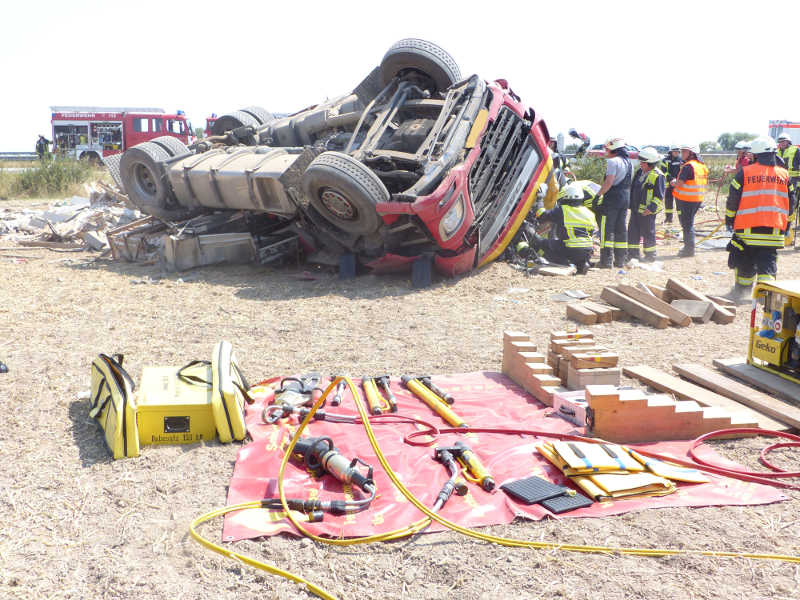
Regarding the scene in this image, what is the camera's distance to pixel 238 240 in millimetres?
8797

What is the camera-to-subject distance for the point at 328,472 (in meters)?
3.40

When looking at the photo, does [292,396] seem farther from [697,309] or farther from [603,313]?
[697,309]

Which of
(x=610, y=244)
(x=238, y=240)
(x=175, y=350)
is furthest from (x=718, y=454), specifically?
(x=238, y=240)

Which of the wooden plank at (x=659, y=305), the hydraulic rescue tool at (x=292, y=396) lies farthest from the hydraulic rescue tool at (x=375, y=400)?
the wooden plank at (x=659, y=305)

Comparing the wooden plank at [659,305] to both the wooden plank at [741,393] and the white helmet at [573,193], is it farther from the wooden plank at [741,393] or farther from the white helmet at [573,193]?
the white helmet at [573,193]

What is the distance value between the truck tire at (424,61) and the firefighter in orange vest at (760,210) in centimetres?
360

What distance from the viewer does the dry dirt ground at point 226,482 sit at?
8.57ft

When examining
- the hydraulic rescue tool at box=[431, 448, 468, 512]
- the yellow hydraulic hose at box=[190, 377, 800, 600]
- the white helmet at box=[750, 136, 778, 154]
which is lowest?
the yellow hydraulic hose at box=[190, 377, 800, 600]

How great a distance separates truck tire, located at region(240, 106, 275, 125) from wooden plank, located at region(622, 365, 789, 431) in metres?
7.94

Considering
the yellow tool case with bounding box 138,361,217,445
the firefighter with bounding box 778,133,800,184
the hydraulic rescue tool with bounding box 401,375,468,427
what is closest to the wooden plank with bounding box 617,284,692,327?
the hydraulic rescue tool with bounding box 401,375,468,427

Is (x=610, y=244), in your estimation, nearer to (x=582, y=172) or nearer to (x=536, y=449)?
(x=536, y=449)

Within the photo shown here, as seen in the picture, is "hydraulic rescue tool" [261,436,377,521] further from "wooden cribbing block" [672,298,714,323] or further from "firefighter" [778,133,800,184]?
"firefighter" [778,133,800,184]

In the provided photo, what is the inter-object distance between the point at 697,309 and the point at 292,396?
4.14 m

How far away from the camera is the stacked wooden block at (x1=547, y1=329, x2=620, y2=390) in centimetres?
451
